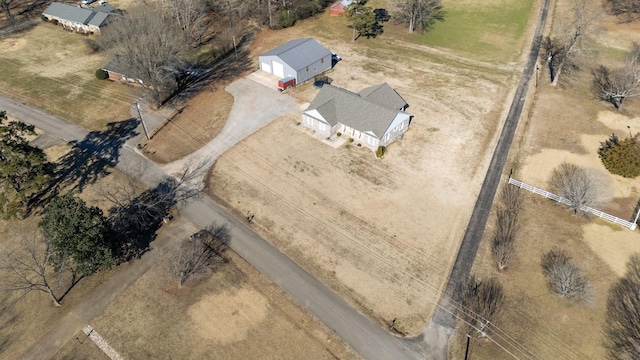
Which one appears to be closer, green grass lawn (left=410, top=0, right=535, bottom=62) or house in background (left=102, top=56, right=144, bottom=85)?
house in background (left=102, top=56, right=144, bottom=85)

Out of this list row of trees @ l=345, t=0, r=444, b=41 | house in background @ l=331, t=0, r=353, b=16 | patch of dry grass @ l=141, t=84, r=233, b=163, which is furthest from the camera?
house in background @ l=331, t=0, r=353, b=16

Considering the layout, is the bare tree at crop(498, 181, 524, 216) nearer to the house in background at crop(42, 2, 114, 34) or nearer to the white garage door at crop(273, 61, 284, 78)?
A: the white garage door at crop(273, 61, 284, 78)

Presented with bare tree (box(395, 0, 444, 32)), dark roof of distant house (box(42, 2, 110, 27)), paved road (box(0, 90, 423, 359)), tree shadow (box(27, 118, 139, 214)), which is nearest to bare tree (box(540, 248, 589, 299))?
paved road (box(0, 90, 423, 359))

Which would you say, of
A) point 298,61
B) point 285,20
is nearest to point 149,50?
point 298,61

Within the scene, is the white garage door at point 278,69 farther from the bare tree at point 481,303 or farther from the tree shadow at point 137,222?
the bare tree at point 481,303

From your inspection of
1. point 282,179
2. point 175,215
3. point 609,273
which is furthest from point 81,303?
point 609,273

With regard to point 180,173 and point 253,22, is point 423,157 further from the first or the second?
point 253,22

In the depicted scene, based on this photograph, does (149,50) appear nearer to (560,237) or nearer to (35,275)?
(35,275)
